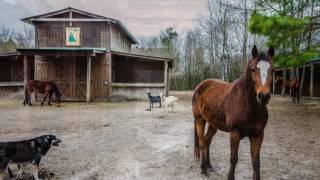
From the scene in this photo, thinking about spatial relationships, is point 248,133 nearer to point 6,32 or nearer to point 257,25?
point 257,25

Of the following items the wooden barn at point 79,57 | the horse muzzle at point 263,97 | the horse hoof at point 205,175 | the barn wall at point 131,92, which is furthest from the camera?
the barn wall at point 131,92

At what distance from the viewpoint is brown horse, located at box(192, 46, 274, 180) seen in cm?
358

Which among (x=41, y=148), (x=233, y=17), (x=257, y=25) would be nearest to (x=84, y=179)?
(x=41, y=148)

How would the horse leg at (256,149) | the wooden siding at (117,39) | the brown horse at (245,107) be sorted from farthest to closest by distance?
1. the wooden siding at (117,39)
2. the horse leg at (256,149)
3. the brown horse at (245,107)

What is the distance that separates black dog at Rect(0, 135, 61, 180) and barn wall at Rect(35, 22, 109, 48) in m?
15.9

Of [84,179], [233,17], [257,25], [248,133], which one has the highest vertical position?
[233,17]

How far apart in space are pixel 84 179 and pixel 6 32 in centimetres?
4120

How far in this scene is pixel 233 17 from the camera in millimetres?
31578

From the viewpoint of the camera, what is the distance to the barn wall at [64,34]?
789 inches

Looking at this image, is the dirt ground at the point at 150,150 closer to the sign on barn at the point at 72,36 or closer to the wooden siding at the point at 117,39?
the sign on barn at the point at 72,36

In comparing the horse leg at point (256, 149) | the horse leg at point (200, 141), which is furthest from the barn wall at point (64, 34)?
the horse leg at point (256, 149)

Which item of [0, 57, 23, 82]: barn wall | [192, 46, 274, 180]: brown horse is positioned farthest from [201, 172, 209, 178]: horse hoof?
[0, 57, 23, 82]: barn wall

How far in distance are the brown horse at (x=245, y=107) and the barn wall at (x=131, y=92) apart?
50.5ft

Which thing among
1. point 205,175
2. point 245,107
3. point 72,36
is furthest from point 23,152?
point 72,36
